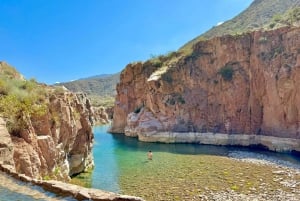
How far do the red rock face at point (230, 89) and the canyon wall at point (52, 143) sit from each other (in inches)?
846

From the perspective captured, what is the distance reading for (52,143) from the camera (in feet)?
52.2

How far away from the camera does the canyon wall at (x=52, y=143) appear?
12.1m

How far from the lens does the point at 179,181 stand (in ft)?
65.2

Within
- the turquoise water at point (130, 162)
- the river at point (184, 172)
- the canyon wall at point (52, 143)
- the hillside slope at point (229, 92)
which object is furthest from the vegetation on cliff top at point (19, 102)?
the hillside slope at point (229, 92)

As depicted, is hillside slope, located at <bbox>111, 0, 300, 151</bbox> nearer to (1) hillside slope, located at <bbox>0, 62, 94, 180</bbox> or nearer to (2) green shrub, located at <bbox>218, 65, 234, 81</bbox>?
(2) green shrub, located at <bbox>218, 65, 234, 81</bbox>

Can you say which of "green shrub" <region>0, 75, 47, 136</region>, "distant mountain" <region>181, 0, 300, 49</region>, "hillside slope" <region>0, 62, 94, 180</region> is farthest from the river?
"distant mountain" <region>181, 0, 300, 49</region>

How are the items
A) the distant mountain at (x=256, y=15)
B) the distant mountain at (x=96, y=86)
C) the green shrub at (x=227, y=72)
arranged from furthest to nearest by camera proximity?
the distant mountain at (x=96, y=86), the distant mountain at (x=256, y=15), the green shrub at (x=227, y=72)

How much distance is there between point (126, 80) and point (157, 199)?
46101 millimetres

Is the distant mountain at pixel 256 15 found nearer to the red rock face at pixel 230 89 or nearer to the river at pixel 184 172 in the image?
the red rock face at pixel 230 89

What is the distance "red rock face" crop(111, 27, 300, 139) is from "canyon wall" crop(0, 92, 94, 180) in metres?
21.5

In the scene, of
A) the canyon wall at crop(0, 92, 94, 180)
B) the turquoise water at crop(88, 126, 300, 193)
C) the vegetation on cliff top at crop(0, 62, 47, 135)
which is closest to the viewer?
the canyon wall at crop(0, 92, 94, 180)

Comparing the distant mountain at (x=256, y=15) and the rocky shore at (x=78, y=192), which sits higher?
the distant mountain at (x=256, y=15)

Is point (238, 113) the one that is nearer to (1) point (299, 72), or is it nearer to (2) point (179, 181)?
(1) point (299, 72)

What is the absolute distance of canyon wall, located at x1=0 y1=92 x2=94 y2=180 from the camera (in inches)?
475
